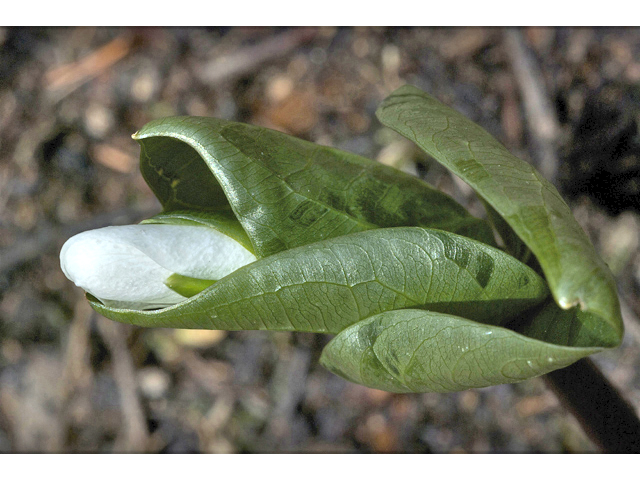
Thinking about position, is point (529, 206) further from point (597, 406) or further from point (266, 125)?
point (266, 125)

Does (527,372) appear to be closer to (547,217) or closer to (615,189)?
(547,217)

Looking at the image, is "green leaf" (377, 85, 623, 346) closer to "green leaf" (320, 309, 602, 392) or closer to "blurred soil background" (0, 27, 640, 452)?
"green leaf" (320, 309, 602, 392)

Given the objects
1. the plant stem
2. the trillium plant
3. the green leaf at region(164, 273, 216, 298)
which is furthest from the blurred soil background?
the green leaf at region(164, 273, 216, 298)

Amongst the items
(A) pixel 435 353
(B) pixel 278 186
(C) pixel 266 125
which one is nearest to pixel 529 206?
(A) pixel 435 353

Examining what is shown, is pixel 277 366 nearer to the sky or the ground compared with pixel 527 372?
nearer to the ground

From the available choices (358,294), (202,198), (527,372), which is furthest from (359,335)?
(202,198)

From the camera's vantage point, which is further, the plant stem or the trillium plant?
the plant stem

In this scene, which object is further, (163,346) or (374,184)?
(163,346)
